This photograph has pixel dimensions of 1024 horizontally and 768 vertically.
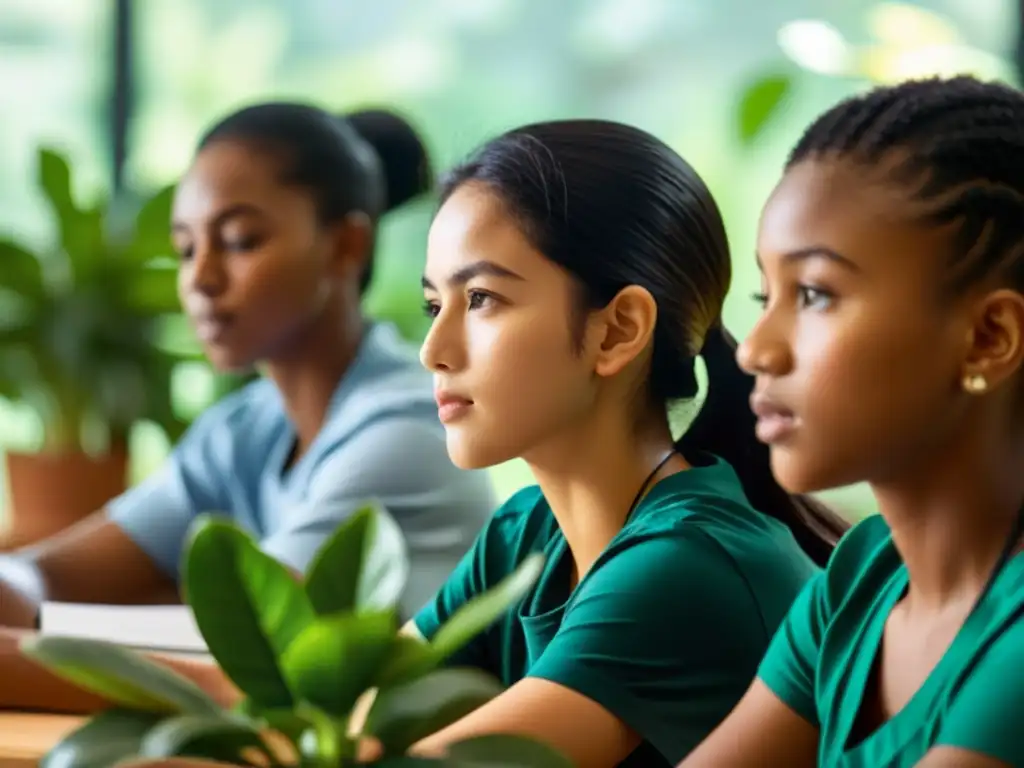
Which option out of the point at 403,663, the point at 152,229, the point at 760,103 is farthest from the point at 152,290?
the point at 403,663

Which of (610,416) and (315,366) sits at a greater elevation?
(315,366)

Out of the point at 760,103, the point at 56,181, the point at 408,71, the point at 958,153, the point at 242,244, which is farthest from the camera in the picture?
the point at 408,71

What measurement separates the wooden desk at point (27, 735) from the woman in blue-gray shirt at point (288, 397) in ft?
1.04

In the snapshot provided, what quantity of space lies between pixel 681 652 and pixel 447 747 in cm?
30

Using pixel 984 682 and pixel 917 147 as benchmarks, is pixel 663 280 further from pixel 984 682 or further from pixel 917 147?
pixel 984 682

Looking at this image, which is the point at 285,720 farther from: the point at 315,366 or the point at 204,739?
the point at 315,366

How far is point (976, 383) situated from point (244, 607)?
0.34 metres

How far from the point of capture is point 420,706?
2.17ft

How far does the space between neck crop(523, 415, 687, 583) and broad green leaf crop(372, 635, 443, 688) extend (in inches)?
13.7

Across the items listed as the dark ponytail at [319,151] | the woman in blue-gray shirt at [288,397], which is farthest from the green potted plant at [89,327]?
the dark ponytail at [319,151]

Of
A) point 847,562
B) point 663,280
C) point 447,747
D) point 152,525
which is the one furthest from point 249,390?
point 447,747

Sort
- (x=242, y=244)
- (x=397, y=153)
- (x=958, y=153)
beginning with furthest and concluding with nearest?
(x=397, y=153), (x=242, y=244), (x=958, y=153)

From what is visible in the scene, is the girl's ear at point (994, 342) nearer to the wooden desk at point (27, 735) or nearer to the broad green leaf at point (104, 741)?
the broad green leaf at point (104, 741)

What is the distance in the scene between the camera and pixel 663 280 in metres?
1.01
